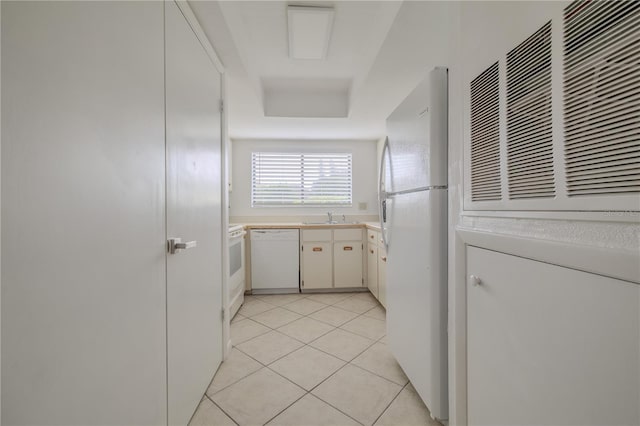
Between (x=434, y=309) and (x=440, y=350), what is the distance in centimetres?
19

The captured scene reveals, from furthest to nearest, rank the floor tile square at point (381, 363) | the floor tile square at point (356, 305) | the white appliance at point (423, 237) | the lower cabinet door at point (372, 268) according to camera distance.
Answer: the lower cabinet door at point (372, 268) → the floor tile square at point (356, 305) → the floor tile square at point (381, 363) → the white appliance at point (423, 237)

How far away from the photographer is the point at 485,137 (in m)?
0.92

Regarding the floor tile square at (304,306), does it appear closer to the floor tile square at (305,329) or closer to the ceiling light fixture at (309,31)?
the floor tile square at (305,329)

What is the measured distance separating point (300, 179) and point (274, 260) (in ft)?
4.34

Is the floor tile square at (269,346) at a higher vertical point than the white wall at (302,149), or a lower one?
lower

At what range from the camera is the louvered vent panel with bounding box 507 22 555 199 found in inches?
26.3

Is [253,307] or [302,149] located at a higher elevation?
[302,149]

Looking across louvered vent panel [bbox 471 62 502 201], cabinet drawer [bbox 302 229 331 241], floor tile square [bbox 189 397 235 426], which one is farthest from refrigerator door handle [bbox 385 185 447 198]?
cabinet drawer [bbox 302 229 331 241]

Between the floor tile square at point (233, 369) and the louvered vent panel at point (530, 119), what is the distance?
1785 mm

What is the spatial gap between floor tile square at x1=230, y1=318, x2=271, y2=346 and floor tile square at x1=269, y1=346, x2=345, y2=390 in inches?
18.7

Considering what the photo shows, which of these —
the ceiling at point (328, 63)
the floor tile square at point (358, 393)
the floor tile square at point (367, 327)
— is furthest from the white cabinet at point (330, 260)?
the floor tile square at point (358, 393)

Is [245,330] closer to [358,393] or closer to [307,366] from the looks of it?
[307,366]

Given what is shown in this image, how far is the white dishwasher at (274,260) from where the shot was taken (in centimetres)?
337

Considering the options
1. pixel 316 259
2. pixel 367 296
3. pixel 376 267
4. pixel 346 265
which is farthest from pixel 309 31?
pixel 367 296
